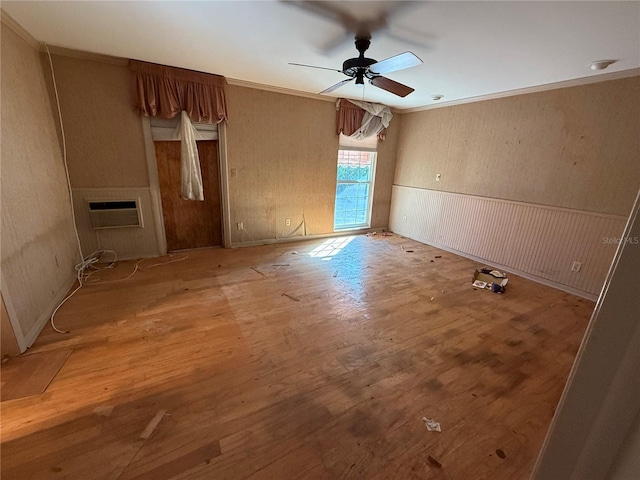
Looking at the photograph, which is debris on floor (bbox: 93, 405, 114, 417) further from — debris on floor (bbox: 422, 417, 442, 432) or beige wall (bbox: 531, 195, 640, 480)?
beige wall (bbox: 531, 195, 640, 480)

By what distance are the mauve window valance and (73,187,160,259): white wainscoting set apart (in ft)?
3.56

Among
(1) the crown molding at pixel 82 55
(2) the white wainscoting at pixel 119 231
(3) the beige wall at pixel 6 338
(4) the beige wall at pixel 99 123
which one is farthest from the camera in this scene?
(2) the white wainscoting at pixel 119 231

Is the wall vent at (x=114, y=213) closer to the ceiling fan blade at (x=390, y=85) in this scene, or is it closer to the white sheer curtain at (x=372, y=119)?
the ceiling fan blade at (x=390, y=85)

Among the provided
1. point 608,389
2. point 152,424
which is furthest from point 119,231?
point 608,389

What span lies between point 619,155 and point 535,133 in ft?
2.94

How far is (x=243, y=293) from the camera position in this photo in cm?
314

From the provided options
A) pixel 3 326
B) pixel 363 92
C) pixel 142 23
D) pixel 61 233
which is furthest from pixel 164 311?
pixel 363 92

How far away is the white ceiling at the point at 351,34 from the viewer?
201cm

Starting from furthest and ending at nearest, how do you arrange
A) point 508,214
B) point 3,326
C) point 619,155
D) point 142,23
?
point 508,214, point 619,155, point 142,23, point 3,326

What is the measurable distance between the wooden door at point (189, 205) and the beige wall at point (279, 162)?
26cm

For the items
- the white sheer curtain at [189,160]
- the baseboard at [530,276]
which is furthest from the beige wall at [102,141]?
the baseboard at [530,276]

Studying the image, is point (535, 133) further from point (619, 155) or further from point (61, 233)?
point (61, 233)

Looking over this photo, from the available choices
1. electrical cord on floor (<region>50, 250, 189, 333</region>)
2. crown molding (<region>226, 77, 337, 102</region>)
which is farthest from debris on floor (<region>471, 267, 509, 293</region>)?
electrical cord on floor (<region>50, 250, 189, 333</region>)

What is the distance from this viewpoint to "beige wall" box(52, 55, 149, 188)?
3.21 m
